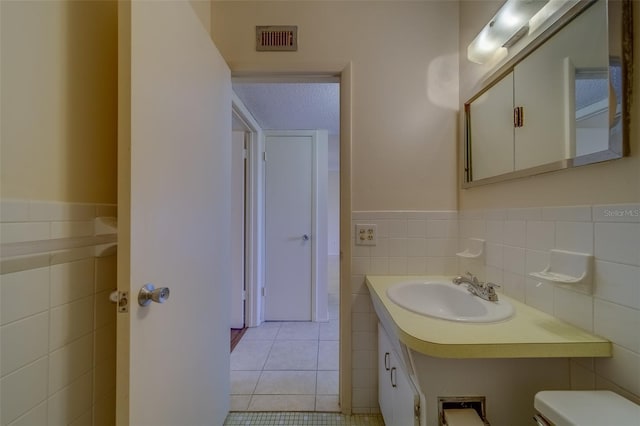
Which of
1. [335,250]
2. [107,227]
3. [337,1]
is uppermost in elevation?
[337,1]

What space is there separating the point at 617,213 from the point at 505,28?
84cm

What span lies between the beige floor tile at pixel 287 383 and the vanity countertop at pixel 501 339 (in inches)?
47.4

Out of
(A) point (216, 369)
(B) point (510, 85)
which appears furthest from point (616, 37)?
(A) point (216, 369)

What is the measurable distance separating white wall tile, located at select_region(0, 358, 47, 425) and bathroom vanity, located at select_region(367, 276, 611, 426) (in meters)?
0.92

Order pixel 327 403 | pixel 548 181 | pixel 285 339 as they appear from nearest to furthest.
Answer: pixel 548 181 → pixel 327 403 → pixel 285 339

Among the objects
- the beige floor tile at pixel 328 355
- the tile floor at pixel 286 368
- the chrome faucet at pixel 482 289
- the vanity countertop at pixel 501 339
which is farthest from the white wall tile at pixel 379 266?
the beige floor tile at pixel 328 355

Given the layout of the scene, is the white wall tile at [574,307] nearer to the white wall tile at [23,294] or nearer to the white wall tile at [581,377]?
the white wall tile at [581,377]

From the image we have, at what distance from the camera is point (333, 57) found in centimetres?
145

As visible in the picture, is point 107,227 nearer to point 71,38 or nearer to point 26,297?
point 26,297

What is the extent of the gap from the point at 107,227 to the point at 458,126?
1.67 metres

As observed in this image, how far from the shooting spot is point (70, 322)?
26.9 inches

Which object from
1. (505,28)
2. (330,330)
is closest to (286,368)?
(330,330)

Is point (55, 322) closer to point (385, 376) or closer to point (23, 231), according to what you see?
point (23, 231)

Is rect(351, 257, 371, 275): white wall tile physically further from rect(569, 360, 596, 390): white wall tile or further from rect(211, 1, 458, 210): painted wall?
rect(569, 360, 596, 390): white wall tile
